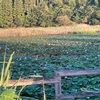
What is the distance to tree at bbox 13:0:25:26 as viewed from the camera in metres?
66.6

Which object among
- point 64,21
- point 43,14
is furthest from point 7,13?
point 64,21

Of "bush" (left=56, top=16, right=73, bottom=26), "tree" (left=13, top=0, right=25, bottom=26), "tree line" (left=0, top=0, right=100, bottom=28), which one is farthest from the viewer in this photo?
"tree line" (left=0, top=0, right=100, bottom=28)

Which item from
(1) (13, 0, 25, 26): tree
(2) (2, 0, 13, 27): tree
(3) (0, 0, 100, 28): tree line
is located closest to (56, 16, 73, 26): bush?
(3) (0, 0, 100, 28): tree line

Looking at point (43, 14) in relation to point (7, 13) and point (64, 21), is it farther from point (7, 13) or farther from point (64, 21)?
point (7, 13)

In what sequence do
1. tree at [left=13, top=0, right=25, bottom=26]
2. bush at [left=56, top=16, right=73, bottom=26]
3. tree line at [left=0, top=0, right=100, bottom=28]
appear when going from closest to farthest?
tree at [left=13, top=0, right=25, bottom=26] → bush at [left=56, top=16, right=73, bottom=26] → tree line at [left=0, top=0, right=100, bottom=28]

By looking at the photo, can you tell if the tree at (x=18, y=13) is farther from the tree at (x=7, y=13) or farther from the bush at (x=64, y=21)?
the bush at (x=64, y=21)

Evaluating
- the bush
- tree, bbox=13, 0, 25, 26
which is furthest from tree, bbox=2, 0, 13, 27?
the bush

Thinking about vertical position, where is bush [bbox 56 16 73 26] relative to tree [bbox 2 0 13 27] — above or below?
below

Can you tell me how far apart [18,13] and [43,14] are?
240 inches

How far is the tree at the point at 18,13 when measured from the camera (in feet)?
218

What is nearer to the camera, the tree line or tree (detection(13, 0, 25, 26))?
tree (detection(13, 0, 25, 26))

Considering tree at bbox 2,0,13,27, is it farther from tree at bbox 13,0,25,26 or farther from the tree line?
tree at bbox 13,0,25,26

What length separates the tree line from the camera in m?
68.0

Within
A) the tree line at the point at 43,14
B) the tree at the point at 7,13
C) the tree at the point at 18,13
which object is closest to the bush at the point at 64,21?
the tree line at the point at 43,14
